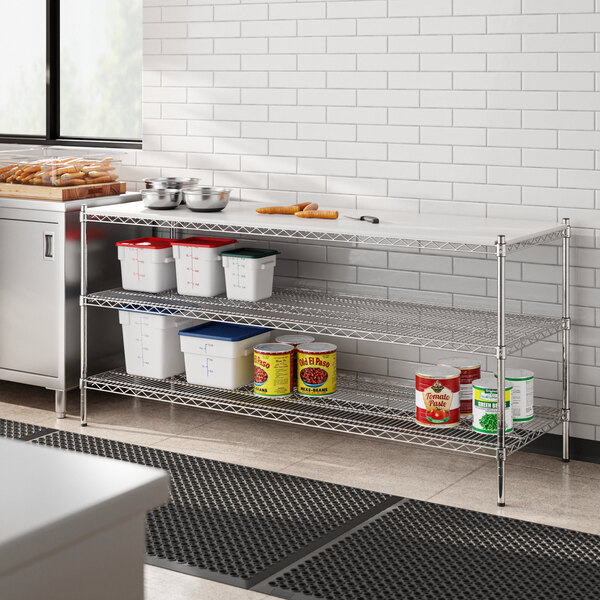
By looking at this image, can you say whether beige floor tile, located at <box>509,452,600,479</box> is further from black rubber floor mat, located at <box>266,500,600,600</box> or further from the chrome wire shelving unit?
black rubber floor mat, located at <box>266,500,600,600</box>

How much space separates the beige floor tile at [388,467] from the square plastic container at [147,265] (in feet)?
3.56

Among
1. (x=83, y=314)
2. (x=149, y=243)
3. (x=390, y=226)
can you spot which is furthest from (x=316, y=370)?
(x=83, y=314)

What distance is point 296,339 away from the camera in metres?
4.57

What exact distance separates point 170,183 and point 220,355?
0.86 metres

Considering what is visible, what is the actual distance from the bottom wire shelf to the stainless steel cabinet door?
274 millimetres

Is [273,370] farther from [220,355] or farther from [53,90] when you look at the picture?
[53,90]

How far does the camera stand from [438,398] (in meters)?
3.93

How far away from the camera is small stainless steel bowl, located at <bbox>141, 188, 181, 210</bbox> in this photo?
177 inches

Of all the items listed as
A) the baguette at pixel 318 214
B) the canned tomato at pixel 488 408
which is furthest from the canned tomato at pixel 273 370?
the canned tomato at pixel 488 408

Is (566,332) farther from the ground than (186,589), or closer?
farther from the ground

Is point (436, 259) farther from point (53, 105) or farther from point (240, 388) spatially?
point (53, 105)

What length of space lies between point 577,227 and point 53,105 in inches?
119

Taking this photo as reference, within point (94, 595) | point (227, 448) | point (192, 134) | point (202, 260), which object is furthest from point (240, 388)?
point (94, 595)

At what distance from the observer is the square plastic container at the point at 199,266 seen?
14.6 ft
